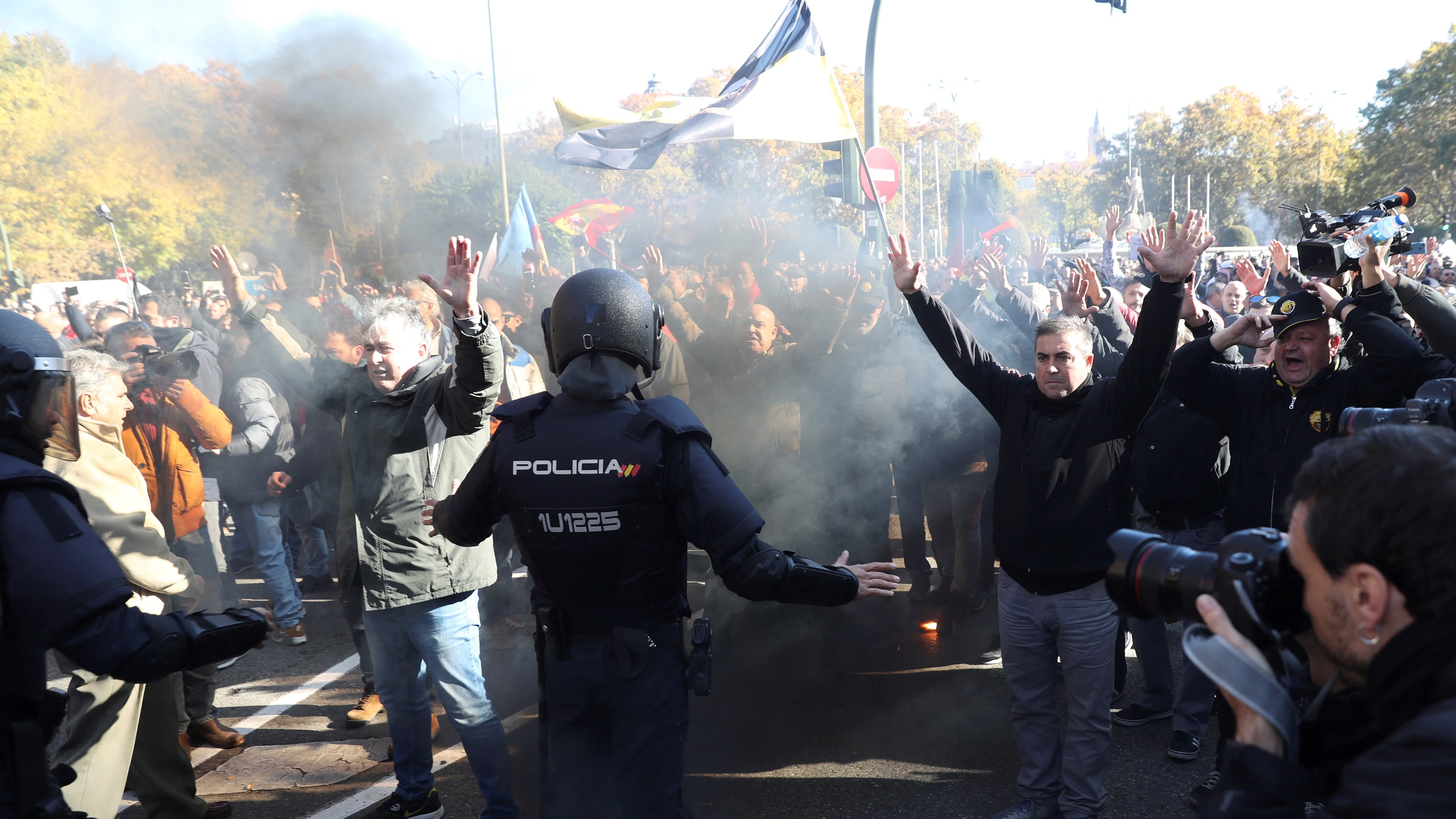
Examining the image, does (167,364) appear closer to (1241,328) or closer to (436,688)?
(436,688)

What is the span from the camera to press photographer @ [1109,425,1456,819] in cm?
113

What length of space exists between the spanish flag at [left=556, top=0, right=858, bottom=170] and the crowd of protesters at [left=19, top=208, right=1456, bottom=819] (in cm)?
179

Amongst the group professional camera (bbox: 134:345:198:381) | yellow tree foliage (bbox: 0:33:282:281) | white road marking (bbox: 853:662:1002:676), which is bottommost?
white road marking (bbox: 853:662:1002:676)

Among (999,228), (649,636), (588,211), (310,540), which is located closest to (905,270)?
(649,636)

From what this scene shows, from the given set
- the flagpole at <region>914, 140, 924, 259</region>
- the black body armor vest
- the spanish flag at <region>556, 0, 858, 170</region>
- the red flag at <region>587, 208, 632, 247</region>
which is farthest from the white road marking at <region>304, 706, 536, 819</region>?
the flagpole at <region>914, 140, 924, 259</region>

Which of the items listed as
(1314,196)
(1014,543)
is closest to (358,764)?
(1014,543)

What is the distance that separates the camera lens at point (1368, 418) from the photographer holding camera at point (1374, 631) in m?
1.05

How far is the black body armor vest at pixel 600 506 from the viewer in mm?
2355

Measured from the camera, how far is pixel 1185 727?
3686 millimetres

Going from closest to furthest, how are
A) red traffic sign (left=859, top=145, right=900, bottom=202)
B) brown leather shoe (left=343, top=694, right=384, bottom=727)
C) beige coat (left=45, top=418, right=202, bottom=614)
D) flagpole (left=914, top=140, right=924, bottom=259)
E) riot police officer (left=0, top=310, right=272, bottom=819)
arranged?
riot police officer (left=0, top=310, right=272, bottom=819) < beige coat (left=45, top=418, right=202, bottom=614) < brown leather shoe (left=343, top=694, right=384, bottom=727) < red traffic sign (left=859, top=145, right=900, bottom=202) < flagpole (left=914, top=140, right=924, bottom=259)

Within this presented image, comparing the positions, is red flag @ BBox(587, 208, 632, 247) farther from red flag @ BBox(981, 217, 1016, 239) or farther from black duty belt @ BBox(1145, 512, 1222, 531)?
black duty belt @ BBox(1145, 512, 1222, 531)

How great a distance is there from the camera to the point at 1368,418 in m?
2.19

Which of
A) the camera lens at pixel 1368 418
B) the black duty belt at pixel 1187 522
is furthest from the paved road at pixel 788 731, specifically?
the camera lens at pixel 1368 418

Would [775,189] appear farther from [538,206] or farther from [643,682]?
[643,682]
